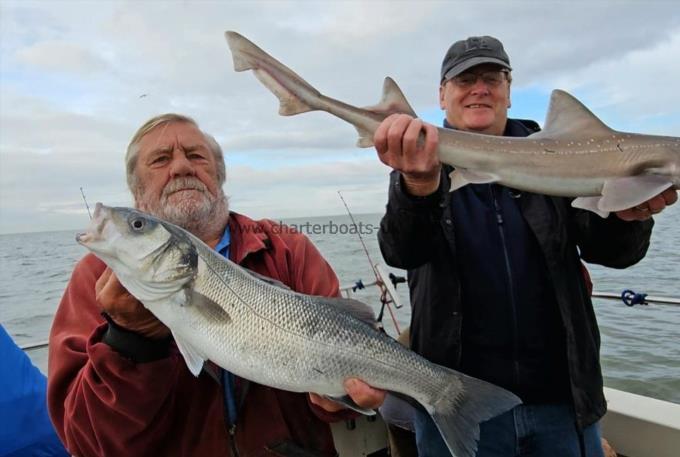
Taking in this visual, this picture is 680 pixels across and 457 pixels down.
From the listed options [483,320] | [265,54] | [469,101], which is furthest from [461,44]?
[483,320]

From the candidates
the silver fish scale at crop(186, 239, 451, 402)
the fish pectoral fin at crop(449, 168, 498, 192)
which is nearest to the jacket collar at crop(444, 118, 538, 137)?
the fish pectoral fin at crop(449, 168, 498, 192)

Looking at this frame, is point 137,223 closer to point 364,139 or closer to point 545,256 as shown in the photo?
point 364,139

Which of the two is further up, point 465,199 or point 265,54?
point 265,54

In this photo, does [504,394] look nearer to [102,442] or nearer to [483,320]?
[483,320]

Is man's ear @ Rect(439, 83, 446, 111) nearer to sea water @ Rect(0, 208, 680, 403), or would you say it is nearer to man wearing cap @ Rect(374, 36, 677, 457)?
man wearing cap @ Rect(374, 36, 677, 457)

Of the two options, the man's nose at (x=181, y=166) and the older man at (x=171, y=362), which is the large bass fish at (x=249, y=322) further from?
the man's nose at (x=181, y=166)

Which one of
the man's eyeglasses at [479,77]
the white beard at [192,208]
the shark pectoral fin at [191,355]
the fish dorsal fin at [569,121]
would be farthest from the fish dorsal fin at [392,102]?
the shark pectoral fin at [191,355]

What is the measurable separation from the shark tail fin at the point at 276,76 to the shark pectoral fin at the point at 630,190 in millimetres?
1392

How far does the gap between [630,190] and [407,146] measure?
3.39 feet

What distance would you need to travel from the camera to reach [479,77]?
10.1 feet

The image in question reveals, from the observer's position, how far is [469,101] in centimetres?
309

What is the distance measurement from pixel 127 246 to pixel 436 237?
157cm

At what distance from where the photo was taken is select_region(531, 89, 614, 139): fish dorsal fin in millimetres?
2514

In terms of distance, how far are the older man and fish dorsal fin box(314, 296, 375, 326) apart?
0.96 feet
